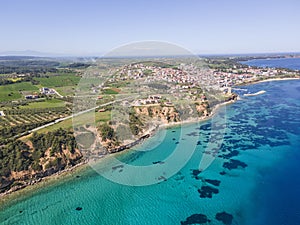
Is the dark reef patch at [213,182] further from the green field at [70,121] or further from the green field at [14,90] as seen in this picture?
the green field at [14,90]

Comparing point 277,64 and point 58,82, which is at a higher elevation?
point 277,64

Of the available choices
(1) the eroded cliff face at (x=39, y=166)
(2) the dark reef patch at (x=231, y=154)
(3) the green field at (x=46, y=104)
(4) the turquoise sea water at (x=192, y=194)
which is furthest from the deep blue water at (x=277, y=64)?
(1) the eroded cliff face at (x=39, y=166)

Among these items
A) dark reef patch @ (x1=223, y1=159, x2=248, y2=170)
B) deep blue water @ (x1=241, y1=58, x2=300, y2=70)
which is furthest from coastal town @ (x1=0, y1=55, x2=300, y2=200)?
deep blue water @ (x1=241, y1=58, x2=300, y2=70)

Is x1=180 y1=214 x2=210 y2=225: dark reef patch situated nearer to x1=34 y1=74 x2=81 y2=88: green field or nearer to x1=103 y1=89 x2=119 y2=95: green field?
x1=103 y1=89 x2=119 y2=95: green field

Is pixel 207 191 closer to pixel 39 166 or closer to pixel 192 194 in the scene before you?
pixel 192 194

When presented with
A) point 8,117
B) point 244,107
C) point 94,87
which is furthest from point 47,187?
point 244,107

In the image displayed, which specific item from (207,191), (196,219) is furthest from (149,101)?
(196,219)

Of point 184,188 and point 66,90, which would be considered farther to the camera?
point 66,90

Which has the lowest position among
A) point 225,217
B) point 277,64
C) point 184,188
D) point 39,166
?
point 184,188
